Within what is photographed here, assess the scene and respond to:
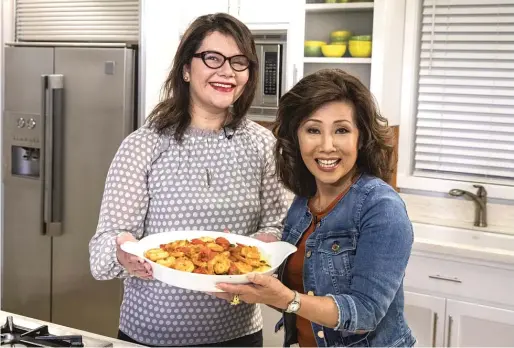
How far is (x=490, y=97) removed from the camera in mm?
3484

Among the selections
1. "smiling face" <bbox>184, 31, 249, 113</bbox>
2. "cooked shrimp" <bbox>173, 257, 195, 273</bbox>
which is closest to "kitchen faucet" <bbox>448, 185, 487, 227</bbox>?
"smiling face" <bbox>184, 31, 249, 113</bbox>

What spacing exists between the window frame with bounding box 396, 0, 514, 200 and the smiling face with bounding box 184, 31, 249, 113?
1.82m

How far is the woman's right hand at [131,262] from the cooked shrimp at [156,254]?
0.07ft

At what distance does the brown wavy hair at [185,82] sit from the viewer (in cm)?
200

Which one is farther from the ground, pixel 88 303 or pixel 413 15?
pixel 413 15

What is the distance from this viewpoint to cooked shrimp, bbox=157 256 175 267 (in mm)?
1618

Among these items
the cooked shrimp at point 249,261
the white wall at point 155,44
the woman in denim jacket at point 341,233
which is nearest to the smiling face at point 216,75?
the woman in denim jacket at point 341,233

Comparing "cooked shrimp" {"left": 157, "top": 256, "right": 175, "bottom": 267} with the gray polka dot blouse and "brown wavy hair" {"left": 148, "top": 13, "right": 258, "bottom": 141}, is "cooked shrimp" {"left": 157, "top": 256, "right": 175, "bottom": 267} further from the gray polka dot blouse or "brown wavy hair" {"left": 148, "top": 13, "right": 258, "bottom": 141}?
"brown wavy hair" {"left": 148, "top": 13, "right": 258, "bottom": 141}

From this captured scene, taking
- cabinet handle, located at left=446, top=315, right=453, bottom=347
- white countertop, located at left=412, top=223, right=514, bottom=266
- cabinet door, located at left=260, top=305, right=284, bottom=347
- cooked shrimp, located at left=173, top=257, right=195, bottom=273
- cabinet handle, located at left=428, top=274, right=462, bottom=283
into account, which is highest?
cooked shrimp, located at left=173, top=257, right=195, bottom=273

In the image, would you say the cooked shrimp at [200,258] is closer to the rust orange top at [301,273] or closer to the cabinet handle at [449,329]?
the rust orange top at [301,273]

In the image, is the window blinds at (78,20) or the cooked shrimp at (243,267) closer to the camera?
the cooked shrimp at (243,267)

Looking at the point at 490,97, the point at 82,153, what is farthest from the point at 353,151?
the point at 82,153

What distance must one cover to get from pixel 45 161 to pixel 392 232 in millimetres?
2737

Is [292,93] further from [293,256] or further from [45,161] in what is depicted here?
[45,161]
